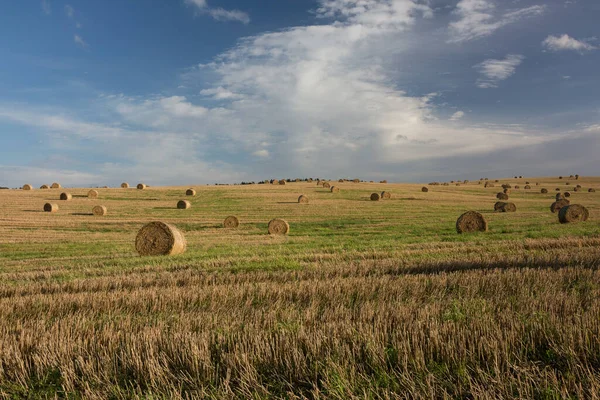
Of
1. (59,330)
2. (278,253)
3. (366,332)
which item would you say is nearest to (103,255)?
(278,253)

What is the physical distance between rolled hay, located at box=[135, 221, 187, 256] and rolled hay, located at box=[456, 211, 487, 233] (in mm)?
14341

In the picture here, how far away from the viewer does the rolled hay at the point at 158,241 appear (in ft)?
59.5

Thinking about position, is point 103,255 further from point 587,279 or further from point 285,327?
point 587,279

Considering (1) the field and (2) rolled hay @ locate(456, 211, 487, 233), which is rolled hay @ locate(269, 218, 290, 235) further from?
(1) the field

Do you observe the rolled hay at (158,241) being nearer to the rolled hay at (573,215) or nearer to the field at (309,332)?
the field at (309,332)

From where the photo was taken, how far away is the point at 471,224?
2259 centimetres

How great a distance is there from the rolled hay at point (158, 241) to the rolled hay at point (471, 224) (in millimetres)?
14341

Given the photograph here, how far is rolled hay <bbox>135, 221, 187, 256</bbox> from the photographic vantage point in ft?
59.5

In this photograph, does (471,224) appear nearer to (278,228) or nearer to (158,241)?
(278,228)

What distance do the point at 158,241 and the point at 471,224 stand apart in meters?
15.7

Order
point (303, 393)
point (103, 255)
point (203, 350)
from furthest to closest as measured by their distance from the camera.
Answer: point (103, 255)
point (203, 350)
point (303, 393)

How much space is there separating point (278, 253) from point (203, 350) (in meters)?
10.3

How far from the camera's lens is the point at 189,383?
4.14 m

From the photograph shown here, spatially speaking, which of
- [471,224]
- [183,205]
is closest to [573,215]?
[471,224]
